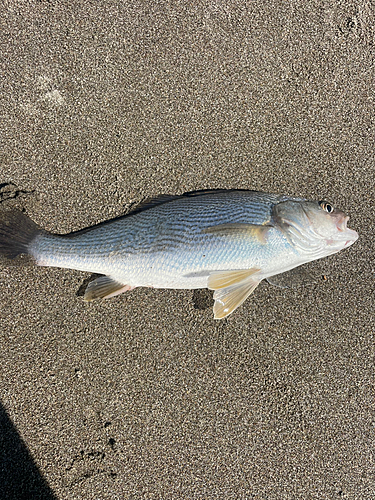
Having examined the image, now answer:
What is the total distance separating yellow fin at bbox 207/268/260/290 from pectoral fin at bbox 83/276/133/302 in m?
0.56

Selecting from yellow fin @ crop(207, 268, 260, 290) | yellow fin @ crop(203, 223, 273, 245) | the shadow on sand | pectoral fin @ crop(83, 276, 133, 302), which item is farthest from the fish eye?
the shadow on sand

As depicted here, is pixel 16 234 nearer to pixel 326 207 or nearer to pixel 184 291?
pixel 184 291

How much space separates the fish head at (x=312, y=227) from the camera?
1.90m

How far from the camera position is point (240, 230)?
185 cm

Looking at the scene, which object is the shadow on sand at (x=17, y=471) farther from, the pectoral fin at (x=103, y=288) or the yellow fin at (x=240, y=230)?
the yellow fin at (x=240, y=230)

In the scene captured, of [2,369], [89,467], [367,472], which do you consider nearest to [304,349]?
[367,472]

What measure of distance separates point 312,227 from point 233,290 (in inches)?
25.9

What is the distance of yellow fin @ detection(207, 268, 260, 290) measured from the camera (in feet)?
5.97

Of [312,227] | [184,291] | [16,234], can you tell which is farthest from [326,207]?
[16,234]

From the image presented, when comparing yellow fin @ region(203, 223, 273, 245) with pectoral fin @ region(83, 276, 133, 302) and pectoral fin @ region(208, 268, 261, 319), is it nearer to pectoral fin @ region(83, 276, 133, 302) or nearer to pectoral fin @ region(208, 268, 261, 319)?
pectoral fin @ region(208, 268, 261, 319)

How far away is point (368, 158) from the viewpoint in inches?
89.7

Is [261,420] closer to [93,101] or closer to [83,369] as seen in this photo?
[83,369]

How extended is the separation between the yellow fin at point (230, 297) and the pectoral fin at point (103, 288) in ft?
1.95

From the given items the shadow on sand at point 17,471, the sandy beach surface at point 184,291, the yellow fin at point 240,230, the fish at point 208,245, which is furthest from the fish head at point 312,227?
the shadow on sand at point 17,471
